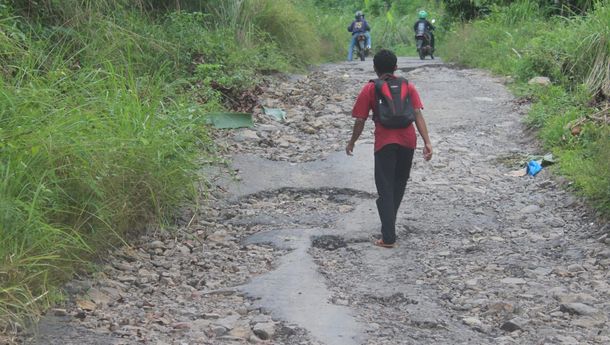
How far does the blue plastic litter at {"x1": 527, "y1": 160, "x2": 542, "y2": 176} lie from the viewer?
7.38m

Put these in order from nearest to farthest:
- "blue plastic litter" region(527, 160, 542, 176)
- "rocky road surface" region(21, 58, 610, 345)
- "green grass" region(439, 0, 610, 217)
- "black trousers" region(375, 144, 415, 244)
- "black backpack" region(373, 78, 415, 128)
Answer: "rocky road surface" region(21, 58, 610, 345) < "black backpack" region(373, 78, 415, 128) < "black trousers" region(375, 144, 415, 244) < "green grass" region(439, 0, 610, 217) < "blue plastic litter" region(527, 160, 542, 176)

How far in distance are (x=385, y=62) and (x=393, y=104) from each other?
10.7 inches

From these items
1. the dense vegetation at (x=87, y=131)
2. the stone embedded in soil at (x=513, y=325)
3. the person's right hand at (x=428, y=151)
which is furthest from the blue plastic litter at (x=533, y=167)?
the stone embedded in soil at (x=513, y=325)

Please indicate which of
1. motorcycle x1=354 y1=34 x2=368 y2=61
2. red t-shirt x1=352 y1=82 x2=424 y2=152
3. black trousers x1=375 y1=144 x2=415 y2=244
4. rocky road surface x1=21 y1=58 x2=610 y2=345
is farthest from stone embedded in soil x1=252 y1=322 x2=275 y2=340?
motorcycle x1=354 y1=34 x2=368 y2=61

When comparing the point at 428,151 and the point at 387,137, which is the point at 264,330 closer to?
the point at 387,137

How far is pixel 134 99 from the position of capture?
6.10 meters

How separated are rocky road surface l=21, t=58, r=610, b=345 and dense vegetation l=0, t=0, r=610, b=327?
0.78ft

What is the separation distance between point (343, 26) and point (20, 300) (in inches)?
731

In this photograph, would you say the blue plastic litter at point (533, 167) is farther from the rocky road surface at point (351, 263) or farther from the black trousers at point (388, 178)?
the black trousers at point (388, 178)

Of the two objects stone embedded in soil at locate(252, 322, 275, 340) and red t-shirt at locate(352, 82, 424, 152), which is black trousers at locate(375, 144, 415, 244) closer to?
red t-shirt at locate(352, 82, 424, 152)

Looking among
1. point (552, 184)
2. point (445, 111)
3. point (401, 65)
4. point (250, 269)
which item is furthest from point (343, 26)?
point (250, 269)

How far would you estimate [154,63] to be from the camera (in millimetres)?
8906

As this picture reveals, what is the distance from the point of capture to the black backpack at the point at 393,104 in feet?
17.8

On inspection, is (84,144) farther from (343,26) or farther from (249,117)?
(343,26)
